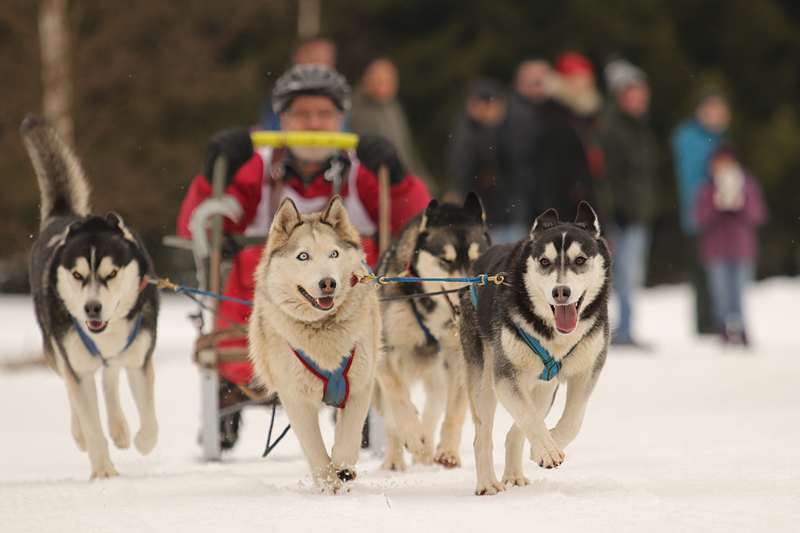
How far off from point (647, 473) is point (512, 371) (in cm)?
112

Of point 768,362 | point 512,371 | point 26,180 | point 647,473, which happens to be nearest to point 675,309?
point 768,362

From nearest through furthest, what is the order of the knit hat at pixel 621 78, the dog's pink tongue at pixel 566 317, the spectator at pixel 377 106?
1. the dog's pink tongue at pixel 566 317
2. the spectator at pixel 377 106
3. the knit hat at pixel 621 78

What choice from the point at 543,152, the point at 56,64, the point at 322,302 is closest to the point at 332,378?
the point at 322,302

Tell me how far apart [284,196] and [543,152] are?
4150 millimetres

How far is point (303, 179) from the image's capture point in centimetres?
527

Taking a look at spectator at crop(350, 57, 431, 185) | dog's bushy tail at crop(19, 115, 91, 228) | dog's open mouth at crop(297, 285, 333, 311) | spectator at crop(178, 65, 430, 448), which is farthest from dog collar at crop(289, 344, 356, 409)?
spectator at crop(350, 57, 431, 185)

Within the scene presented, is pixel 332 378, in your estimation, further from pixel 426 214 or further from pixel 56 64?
pixel 56 64

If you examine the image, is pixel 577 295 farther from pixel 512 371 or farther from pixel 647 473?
pixel 647 473

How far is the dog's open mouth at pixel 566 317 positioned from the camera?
3223mm

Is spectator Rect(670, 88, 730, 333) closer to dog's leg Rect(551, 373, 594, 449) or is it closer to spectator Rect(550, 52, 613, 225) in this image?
spectator Rect(550, 52, 613, 225)

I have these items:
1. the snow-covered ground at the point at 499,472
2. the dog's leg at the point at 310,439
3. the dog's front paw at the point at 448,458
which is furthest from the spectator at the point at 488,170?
the dog's leg at the point at 310,439

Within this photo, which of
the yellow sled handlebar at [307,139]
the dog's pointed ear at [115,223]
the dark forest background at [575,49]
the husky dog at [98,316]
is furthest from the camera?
the dark forest background at [575,49]

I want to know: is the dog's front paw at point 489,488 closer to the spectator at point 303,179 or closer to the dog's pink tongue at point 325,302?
the dog's pink tongue at point 325,302

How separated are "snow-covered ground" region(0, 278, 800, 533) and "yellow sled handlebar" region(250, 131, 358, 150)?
1679 millimetres
